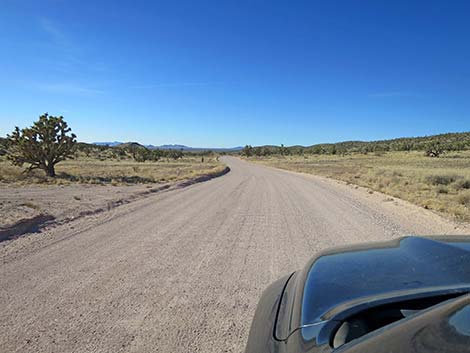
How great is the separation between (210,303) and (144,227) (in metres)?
4.51

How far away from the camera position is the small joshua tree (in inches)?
961

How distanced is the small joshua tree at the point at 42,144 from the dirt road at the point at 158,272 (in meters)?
19.2

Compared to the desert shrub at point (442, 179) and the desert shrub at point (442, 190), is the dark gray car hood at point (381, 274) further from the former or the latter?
the desert shrub at point (442, 179)

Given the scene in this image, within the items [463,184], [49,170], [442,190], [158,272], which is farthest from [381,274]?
[49,170]

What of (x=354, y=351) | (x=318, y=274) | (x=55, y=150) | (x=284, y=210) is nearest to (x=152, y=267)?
(x=318, y=274)

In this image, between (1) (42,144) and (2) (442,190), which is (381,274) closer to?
(2) (442,190)

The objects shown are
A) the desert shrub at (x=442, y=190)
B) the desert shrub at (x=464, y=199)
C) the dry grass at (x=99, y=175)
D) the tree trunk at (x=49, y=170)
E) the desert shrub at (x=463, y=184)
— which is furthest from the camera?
the tree trunk at (x=49, y=170)

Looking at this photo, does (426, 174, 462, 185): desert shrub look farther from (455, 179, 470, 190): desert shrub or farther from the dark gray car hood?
the dark gray car hood

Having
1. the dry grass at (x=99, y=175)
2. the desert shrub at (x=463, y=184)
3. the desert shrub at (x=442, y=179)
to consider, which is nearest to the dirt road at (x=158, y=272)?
the desert shrub at (x=463, y=184)

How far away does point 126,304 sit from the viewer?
3846 millimetres

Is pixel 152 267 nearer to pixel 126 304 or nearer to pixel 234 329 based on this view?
pixel 126 304

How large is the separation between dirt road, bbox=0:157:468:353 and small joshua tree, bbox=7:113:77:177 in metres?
19.2

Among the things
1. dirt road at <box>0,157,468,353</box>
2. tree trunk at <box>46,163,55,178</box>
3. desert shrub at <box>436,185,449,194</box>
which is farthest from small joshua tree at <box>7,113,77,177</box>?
desert shrub at <box>436,185,449,194</box>

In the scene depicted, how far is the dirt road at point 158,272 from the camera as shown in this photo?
321 centimetres
